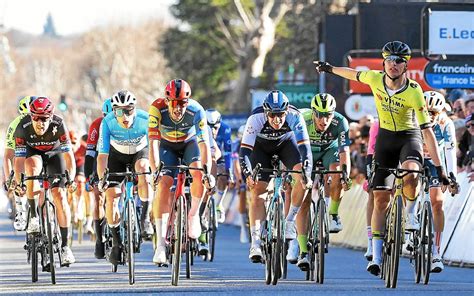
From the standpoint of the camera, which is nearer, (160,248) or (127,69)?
(160,248)

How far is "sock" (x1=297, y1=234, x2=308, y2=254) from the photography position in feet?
56.3

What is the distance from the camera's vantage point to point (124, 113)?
1745cm

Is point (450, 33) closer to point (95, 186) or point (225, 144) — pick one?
point (225, 144)

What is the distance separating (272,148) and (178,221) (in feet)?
4.56

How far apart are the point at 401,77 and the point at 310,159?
1411mm

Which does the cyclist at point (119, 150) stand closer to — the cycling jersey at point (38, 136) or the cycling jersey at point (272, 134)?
the cycling jersey at point (38, 136)

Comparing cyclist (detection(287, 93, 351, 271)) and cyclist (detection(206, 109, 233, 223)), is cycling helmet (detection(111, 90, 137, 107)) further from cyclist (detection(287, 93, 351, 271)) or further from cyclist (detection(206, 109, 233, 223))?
cyclist (detection(206, 109, 233, 223))

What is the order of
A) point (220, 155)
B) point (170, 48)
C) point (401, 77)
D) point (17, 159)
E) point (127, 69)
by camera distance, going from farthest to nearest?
point (127, 69)
point (170, 48)
point (220, 155)
point (17, 159)
point (401, 77)

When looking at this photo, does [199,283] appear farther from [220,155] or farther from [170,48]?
[170,48]

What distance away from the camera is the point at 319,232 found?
16516mm


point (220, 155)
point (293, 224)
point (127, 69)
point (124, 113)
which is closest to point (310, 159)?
point (293, 224)

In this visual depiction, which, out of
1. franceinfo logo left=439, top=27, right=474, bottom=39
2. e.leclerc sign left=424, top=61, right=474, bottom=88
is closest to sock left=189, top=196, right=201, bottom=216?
e.leclerc sign left=424, top=61, right=474, bottom=88

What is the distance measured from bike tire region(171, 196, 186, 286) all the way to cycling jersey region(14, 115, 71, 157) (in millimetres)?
2007

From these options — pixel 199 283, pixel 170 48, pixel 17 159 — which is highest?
pixel 170 48
